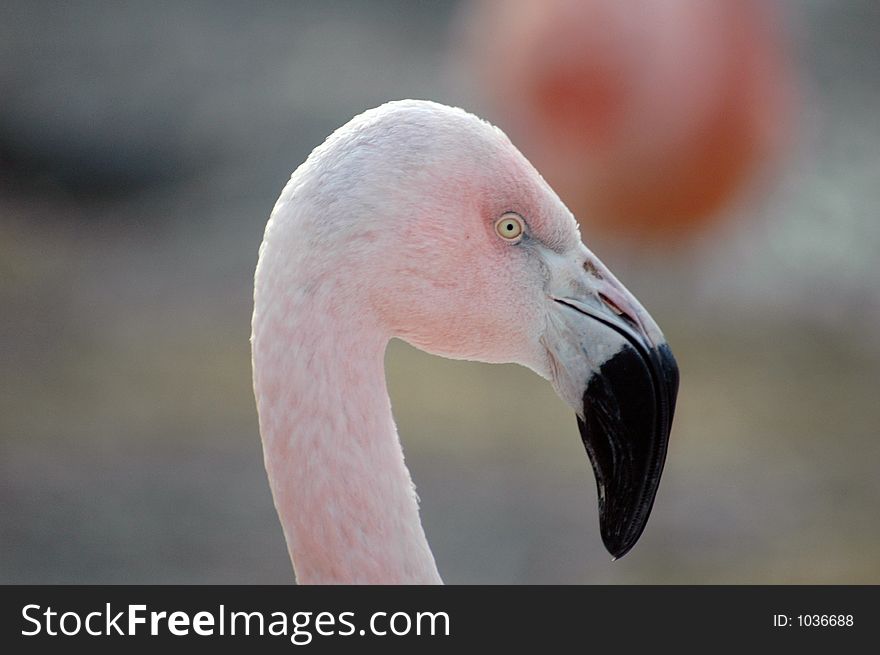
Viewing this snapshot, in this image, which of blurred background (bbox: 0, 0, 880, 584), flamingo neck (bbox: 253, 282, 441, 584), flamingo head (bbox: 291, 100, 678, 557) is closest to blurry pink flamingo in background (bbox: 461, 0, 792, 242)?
blurred background (bbox: 0, 0, 880, 584)

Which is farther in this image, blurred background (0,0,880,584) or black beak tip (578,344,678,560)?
blurred background (0,0,880,584)

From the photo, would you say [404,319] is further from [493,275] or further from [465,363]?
[465,363]

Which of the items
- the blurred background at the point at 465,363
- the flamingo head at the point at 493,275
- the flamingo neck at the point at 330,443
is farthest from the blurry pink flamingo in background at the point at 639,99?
the flamingo neck at the point at 330,443

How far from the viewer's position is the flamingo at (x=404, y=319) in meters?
0.95

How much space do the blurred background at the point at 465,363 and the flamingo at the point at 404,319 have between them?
1983mm

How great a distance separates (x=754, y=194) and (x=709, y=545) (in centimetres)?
203

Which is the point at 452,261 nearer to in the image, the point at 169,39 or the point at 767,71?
the point at 767,71

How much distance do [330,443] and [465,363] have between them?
3.17 metres

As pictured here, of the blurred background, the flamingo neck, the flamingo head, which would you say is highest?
the blurred background

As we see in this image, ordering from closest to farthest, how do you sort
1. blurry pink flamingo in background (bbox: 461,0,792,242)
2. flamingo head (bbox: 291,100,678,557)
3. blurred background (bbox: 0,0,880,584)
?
flamingo head (bbox: 291,100,678,557) < blurred background (bbox: 0,0,880,584) < blurry pink flamingo in background (bbox: 461,0,792,242)

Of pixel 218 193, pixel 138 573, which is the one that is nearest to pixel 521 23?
pixel 218 193

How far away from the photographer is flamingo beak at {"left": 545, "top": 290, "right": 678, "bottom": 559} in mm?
1025

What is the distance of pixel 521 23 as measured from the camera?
172 inches

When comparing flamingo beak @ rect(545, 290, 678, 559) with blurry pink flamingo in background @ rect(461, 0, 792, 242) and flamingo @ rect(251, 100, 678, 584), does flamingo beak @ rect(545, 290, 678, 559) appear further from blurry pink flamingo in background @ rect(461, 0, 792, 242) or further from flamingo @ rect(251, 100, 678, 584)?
blurry pink flamingo in background @ rect(461, 0, 792, 242)
